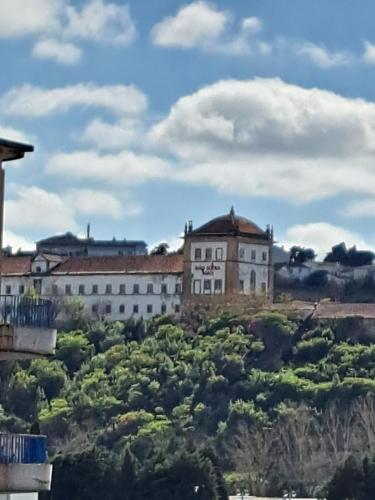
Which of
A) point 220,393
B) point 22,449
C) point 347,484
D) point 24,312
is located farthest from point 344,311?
point 24,312

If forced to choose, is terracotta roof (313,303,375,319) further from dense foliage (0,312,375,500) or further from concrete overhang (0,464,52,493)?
concrete overhang (0,464,52,493)

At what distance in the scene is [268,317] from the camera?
186 meters

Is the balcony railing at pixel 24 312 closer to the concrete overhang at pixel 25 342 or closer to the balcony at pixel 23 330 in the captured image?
the balcony at pixel 23 330

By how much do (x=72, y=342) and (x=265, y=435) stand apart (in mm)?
34327

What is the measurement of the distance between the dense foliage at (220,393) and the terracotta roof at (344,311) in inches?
41.4

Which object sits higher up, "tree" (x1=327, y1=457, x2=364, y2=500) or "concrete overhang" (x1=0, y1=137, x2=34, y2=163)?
Answer: "concrete overhang" (x1=0, y1=137, x2=34, y2=163)

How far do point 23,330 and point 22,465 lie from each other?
1.38 metres

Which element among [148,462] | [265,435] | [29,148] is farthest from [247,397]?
[29,148]

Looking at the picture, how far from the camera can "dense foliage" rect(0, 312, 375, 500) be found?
14925 centimetres

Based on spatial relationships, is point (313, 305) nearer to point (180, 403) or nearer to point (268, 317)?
point (268, 317)

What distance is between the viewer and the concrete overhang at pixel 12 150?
82.8 feet

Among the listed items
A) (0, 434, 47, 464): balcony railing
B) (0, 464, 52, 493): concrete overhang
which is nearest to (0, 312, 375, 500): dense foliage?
(0, 434, 47, 464): balcony railing

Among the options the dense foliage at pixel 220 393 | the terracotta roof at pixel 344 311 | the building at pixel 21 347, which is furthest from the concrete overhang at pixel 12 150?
the terracotta roof at pixel 344 311

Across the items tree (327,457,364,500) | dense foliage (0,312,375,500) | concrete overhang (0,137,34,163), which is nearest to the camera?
concrete overhang (0,137,34,163)
